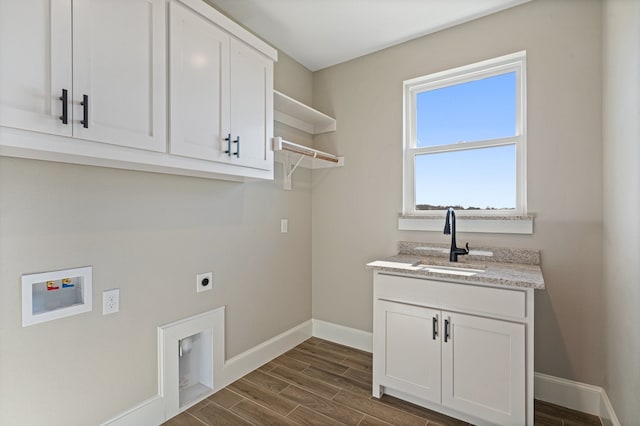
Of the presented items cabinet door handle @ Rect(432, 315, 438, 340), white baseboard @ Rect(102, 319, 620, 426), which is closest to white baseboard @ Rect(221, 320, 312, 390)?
white baseboard @ Rect(102, 319, 620, 426)

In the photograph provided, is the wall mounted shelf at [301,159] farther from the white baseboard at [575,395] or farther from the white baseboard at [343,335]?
the white baseboard at [575,395]

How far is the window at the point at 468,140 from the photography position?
2158 millimetres

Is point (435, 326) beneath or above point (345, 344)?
above

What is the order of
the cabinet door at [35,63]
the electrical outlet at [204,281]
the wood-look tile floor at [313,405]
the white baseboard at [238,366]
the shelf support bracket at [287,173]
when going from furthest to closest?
the shelf support bracket at [287,173], the electrical outlet at [204,281], the wood-look tile floor at [313,405], the white baseboard at [238,366], the cabinet door at [35,63]

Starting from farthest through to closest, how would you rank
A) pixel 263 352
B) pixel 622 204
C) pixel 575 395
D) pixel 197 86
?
1. pixel 263 352
2. pixel 575 395
3. pixel 197 86
4. pixel 622 204

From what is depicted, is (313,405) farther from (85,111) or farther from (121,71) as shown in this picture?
(121,71)

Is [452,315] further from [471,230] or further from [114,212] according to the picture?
[114,212]

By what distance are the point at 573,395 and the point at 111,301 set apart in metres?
2.77

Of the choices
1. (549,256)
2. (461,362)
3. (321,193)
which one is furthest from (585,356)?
(321,193)

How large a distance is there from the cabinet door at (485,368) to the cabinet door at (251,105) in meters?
1.54

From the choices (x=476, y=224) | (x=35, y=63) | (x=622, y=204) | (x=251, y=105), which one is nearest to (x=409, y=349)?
(x=476, y=224)

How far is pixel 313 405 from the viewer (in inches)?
77.1

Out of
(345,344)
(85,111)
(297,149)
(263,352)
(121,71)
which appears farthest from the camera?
(345,344)

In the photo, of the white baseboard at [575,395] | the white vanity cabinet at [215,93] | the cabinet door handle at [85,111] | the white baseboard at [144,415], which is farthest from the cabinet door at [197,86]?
the white baseboard at [575,395]
